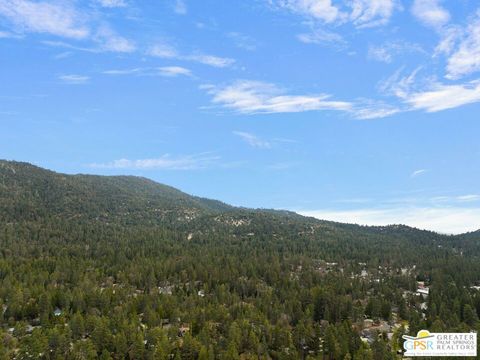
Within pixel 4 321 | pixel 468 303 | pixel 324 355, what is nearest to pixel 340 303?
pixel 324 355

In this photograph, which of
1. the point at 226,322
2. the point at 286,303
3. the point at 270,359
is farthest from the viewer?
the point at 286,303

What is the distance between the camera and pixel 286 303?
164m

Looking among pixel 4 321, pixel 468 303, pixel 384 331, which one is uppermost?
pixel 468 303

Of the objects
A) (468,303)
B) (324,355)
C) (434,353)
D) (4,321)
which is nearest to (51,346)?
(4,321)

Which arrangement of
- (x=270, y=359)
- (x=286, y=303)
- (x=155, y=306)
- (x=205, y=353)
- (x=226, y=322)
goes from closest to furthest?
(x=205, y=353) < (x=270, y=359) < (x=226, y=322) < (x=155, y=306) < (x=286, y=303)

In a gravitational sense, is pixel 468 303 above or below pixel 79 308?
above

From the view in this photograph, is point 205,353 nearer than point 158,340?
Yes

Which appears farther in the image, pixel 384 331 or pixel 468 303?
pixel 468 303

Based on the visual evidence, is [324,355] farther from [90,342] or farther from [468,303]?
[468,303]

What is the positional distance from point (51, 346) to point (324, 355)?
78.7 metres

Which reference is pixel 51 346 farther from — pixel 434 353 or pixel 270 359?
pixel 434 353

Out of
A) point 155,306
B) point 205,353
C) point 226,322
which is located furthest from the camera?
point 155,306

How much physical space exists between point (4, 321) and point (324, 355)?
10847 cm

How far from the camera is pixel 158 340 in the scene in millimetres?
115000
